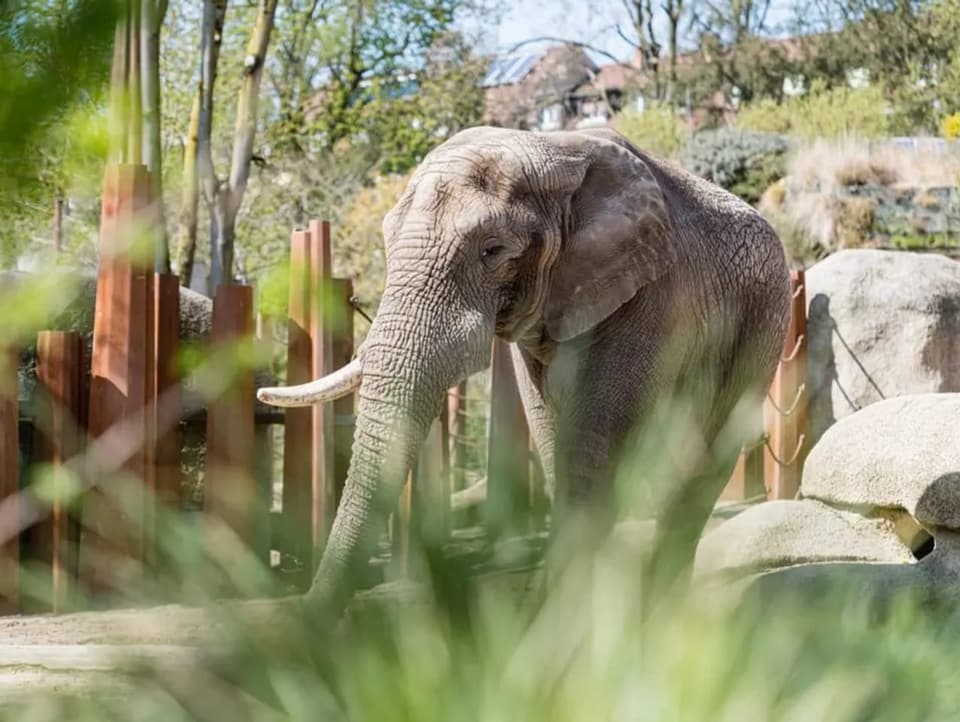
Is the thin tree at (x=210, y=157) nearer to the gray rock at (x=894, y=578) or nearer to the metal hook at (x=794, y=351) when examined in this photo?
the metal hook at (x=794, y=351)

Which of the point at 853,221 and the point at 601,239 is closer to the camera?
the point at 601,239

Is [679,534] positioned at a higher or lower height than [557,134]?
lower

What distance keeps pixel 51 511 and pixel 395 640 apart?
418 cm

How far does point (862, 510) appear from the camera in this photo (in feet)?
21.9

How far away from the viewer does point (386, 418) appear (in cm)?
419

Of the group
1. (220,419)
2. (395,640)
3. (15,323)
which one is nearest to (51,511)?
(220,419)

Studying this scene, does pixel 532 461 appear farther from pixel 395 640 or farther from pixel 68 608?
pixel 395 640

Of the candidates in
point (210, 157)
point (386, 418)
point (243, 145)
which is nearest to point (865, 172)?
point (243, 145)

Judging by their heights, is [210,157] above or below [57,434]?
above

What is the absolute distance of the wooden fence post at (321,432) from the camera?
604cm

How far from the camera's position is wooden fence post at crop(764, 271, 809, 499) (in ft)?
29.9

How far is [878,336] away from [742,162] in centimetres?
1173

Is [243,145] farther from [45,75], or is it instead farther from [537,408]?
[45,75]

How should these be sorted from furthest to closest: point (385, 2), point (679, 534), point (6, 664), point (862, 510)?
point (385, 2)
point (862, 510)
point (679, 534)
point (6, 664)
